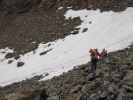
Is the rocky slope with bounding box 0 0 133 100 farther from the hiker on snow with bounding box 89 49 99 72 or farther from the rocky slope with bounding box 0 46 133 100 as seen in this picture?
the hiker on snow with bounding box 89 49 99 72

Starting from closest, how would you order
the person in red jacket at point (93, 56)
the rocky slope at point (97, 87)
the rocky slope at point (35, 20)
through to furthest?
the rocky slope at point (97, 87) → the person in red jacket at point (93, 56) → the rocky slope at point (35, 20)

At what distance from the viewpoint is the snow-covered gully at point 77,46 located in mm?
29344

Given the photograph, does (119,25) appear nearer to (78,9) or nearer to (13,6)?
(78,9)

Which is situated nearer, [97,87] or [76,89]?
[97,87]

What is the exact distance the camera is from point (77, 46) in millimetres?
32281

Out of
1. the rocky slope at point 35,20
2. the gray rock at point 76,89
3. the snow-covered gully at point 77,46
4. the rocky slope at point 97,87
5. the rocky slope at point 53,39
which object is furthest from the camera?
the rocky slope at point 35,20

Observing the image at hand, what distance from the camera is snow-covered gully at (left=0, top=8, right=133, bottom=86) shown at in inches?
1155

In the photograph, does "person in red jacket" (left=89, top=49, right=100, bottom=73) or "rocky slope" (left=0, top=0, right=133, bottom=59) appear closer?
"person in red jacket" (left=89, top=49, right=100, bottom=73)

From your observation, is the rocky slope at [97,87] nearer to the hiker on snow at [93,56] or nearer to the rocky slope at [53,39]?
the rocky slope at [53,39]

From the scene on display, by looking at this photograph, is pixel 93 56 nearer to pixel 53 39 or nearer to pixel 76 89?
pixel 76 89

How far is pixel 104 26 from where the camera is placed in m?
34.3

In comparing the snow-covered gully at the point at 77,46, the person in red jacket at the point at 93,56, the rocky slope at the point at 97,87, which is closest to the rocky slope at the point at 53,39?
the rocky slope at the point at 97,87

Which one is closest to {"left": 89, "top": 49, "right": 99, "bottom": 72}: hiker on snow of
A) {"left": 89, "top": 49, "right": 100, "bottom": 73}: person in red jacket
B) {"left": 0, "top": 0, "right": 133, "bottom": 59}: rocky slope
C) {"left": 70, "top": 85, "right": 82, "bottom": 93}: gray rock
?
{"left": 89, "top": 49, "right": 100, "bottom": 73}: person in red jacket

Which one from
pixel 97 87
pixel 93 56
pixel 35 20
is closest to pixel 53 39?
pixel 35 20
